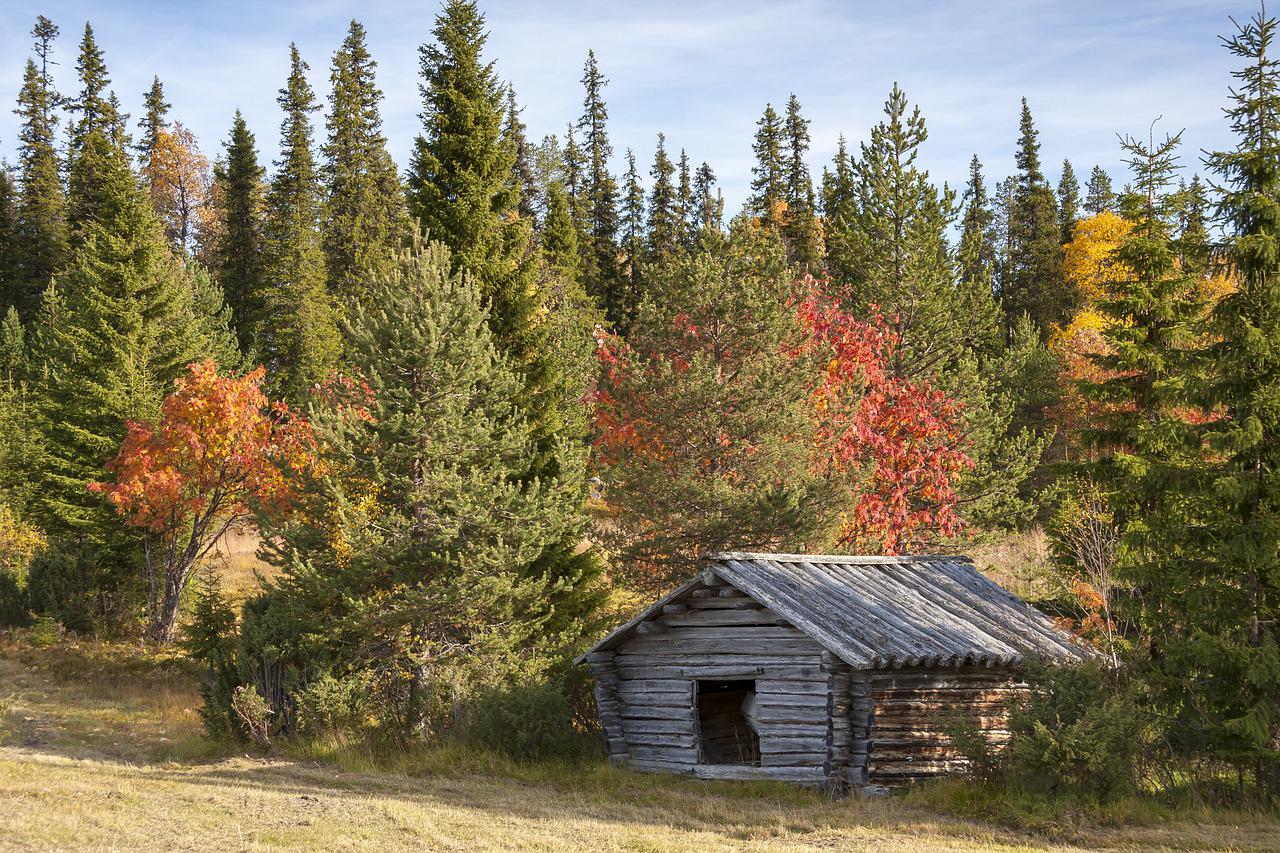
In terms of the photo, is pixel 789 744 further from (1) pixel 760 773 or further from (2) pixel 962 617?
(2) pixel 962 617

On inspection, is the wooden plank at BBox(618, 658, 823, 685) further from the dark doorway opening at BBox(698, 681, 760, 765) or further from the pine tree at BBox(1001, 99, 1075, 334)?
the pine tree at BBox(1001, 99, 1075, 334)

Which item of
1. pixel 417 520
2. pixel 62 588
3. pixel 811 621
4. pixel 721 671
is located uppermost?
pixel 417 520

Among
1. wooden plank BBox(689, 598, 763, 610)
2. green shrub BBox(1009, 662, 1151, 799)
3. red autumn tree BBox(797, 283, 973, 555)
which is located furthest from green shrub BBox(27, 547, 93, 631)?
green shrub BBox(1009, 662, 1151, 799)

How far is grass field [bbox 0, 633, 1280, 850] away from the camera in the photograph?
12766 millimetres

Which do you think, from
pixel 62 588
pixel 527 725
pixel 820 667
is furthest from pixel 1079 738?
pixel 62 588

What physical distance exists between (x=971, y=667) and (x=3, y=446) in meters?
35.5

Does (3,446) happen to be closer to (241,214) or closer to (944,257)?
(241,214)

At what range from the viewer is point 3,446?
3822 centimetres

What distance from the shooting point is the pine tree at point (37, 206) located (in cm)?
5762

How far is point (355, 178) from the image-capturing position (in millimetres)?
55562

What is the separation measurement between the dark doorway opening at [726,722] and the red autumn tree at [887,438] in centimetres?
771

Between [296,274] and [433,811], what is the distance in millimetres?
40235

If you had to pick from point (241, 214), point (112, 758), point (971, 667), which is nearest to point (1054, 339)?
point (971, 667)

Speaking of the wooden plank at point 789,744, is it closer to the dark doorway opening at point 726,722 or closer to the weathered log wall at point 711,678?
the weathered log wall at point 711,678
